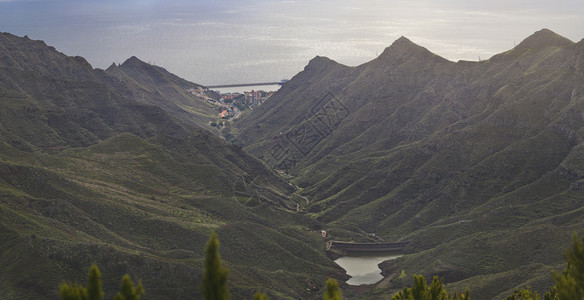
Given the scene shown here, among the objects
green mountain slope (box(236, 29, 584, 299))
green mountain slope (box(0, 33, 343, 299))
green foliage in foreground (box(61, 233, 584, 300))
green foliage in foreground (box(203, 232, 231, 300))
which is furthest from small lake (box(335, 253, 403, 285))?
green foliage in foreground (box(203, 232, 231, 300))

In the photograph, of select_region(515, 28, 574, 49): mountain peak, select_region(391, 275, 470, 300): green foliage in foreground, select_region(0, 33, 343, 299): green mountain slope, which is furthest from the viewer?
select_region(515, 28, 574, 49): mountain peak

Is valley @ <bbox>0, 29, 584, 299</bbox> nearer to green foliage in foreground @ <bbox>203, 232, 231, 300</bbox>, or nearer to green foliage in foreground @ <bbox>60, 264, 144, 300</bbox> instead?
green foliage in foreground @ <bbox>60, 264, 144, 300</bbox>

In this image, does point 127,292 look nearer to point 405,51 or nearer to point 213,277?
point 213,277

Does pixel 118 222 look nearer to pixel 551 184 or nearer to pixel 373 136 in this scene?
pixel 551 184

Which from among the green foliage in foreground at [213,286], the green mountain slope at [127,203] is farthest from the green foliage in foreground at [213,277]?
the green mountain slope at [127,203]

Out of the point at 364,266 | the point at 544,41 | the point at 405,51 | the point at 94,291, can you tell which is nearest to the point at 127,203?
the point at 364,266

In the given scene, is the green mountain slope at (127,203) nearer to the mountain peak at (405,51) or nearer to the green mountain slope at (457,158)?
the green mountain slope at (457,158)

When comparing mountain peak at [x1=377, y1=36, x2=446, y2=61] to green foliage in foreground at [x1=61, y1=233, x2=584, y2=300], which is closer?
green foliage in foreground at [x1=61, y1=233, x2=584, y2=300]
